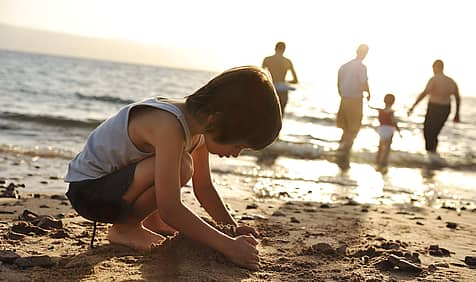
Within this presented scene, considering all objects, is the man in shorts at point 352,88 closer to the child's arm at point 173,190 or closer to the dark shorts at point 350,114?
the dark shorts at point 350,114

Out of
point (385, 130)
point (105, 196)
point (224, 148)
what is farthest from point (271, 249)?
point (385, 130)

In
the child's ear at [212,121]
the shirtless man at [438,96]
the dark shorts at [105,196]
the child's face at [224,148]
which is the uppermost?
the shirtless man at [438,96]

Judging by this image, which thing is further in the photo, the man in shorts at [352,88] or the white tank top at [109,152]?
the man in shorts at [352,88]

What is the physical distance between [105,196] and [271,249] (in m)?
1.00

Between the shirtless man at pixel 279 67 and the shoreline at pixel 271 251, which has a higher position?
the shirtless man at pixel 279 67

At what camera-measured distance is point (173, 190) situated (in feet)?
8.20

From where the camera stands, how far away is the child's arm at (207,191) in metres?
3.14

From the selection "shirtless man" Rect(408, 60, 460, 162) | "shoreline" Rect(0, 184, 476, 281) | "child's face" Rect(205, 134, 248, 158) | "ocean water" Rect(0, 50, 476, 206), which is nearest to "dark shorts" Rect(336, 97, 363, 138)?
"ocean water" Rect(0, 50, 476, 206)

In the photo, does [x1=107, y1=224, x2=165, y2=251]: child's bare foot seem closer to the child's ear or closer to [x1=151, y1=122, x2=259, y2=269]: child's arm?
[x1=151, y1=122, x2=259, y2=269]: child's arm

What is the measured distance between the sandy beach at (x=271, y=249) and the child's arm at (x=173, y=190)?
0.52 feet

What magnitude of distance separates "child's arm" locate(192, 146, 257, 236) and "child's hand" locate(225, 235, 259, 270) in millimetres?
388

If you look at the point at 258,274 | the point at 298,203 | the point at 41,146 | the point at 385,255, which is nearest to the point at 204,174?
the point at 258,274

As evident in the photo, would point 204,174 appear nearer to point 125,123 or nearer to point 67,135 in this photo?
point 125,123

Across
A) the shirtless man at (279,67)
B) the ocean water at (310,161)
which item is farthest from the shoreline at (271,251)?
the shirtless man at (279,67)
